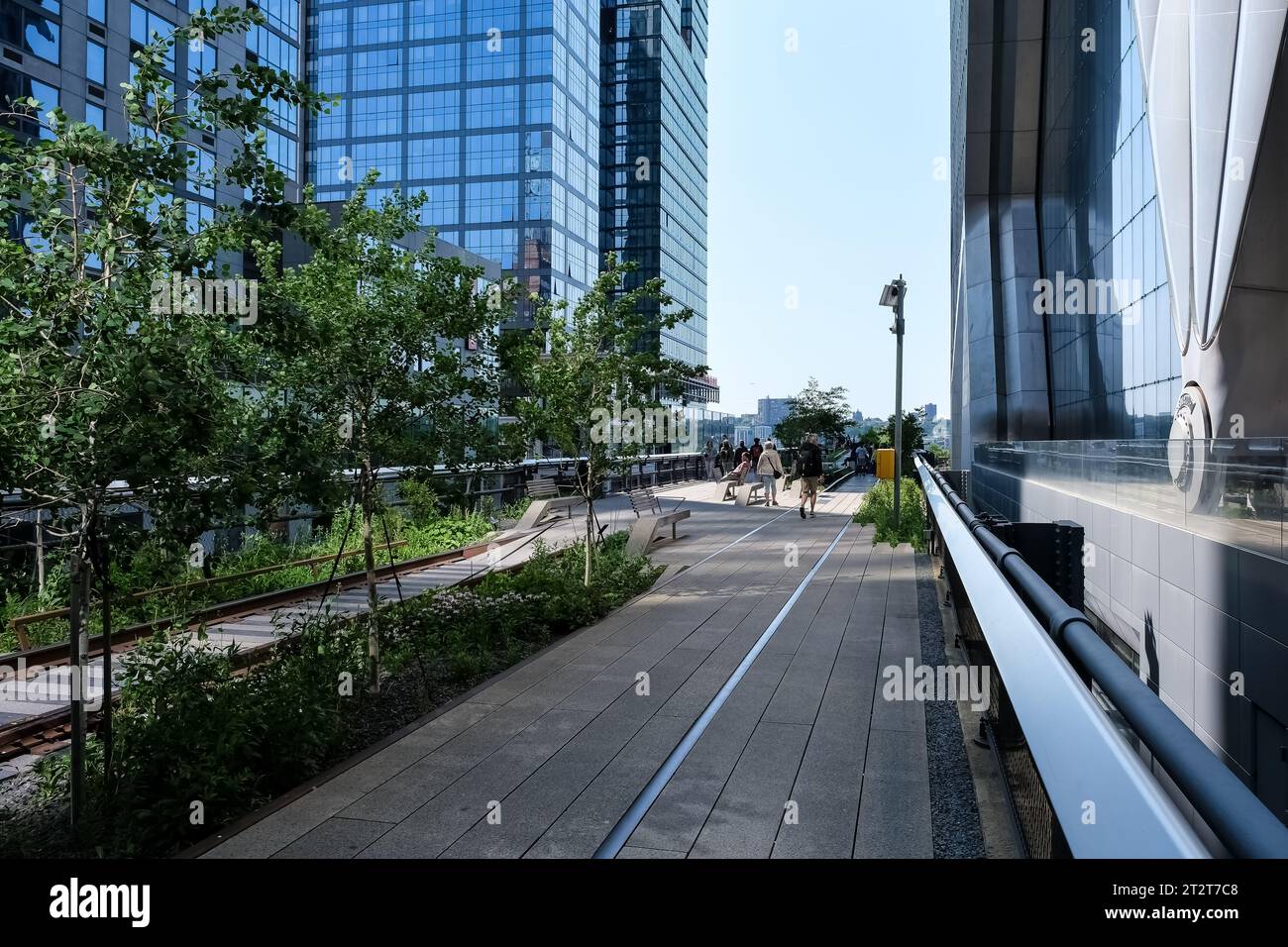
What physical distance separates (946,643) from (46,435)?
25.5ft

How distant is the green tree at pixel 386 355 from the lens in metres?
7.38

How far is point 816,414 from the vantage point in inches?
2876

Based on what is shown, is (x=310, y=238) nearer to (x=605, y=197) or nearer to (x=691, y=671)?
(x=691, y=671)

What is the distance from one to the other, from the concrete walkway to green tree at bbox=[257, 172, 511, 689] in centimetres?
168

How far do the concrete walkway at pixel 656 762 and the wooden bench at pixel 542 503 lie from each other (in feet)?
30.3

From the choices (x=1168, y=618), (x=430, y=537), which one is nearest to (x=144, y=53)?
(x=1168, y=618)

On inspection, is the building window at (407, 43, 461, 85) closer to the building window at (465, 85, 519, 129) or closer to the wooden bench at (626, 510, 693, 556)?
the building window at (465, 85, 519, 129)

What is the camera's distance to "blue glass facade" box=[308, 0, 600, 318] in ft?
278

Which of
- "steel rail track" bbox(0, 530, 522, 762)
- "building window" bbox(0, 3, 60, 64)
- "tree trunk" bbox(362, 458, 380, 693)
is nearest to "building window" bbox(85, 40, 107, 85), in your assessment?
"building window" bbox(0, 3, 60, 64)

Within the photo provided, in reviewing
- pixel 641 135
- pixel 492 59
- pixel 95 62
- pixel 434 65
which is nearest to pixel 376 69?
pixel 434 65

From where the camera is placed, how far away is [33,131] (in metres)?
37.0

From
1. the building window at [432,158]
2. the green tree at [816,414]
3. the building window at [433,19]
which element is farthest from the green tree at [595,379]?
the building window at [433,19]

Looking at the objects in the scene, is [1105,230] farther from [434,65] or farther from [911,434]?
[434,65]

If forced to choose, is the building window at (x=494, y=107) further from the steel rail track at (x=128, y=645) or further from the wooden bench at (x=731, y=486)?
the steel rail track at (x=128, y=645)
